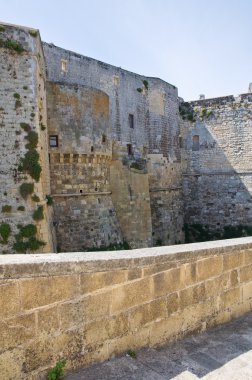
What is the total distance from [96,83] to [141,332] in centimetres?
1520

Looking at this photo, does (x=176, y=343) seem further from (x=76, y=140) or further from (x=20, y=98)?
(x=76, y=140)

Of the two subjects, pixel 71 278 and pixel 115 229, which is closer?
pixel 71 278

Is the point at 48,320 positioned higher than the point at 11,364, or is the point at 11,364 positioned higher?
the point at 48,320

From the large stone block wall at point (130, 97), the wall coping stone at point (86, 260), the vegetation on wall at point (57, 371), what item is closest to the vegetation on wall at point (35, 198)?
the large stone block wall at point (130, 97)

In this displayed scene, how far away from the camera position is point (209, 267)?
130 inches

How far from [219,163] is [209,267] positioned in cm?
1862

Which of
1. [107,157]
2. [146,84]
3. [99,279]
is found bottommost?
[99,279]

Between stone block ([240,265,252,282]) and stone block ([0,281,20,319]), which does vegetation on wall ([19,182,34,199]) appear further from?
stone block ([0,281,20,319])

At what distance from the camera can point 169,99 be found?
2041cm

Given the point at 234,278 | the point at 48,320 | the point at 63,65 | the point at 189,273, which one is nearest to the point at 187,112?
the point at 63,65

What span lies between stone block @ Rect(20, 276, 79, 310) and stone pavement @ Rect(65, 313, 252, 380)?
561 mm

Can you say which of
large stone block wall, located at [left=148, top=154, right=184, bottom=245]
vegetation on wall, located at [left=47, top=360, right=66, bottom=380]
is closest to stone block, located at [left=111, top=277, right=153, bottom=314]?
vegetation on wall, located at [left=47, top=360, right=66, bottom=380]

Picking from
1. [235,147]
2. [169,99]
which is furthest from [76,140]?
[235,147]

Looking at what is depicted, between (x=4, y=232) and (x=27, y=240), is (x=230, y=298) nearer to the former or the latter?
(x=27, y=240)
